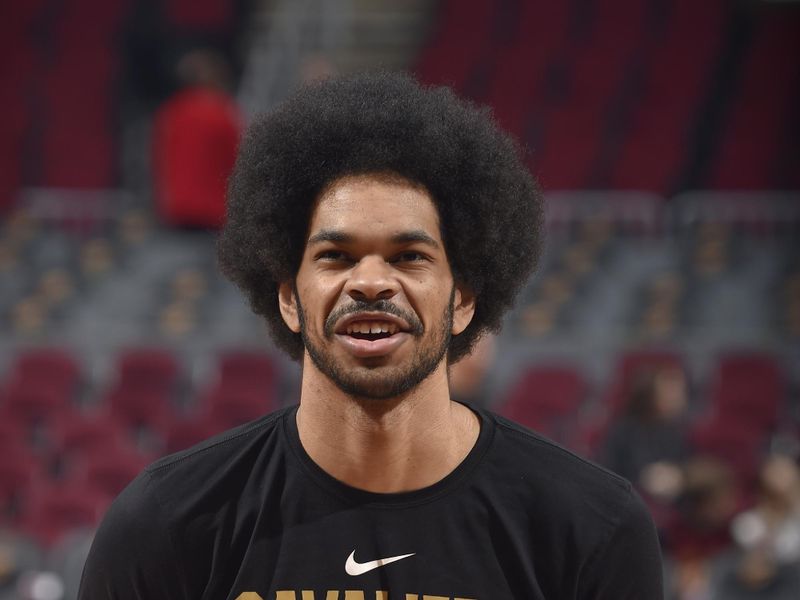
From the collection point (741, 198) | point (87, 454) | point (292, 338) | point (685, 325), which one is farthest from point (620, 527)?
point (741, 198)

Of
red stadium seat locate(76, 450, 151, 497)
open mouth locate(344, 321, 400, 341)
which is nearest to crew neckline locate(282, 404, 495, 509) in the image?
open mouth locate(344, 321, 400, 341)

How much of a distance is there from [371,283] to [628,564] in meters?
0.68

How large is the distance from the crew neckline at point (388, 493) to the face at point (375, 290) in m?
0.18

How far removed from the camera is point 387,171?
7.20ft

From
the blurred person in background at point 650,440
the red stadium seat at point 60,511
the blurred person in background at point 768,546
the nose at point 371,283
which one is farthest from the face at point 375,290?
the red stadium seat at point 60,511

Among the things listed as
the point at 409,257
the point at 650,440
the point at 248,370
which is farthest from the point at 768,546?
the point at 409,257

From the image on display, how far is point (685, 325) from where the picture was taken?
8.96 m

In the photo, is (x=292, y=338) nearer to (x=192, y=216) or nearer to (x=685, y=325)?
(x=192, y=216)

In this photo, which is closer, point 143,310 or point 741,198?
point 143,310

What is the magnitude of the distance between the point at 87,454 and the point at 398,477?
531 cm

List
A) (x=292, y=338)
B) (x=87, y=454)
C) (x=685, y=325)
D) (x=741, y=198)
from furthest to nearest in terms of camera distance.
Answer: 1. (x=741, y=198)
2. (x=685, y=325)
3. (x=87, y=454)
4. (x=292, y=338)

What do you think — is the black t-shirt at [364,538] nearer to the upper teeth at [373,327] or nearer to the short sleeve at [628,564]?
the short sleeve at [628,564]

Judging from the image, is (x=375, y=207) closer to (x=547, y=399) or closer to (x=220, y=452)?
(x=220, y=452)

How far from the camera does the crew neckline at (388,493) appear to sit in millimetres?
2211
